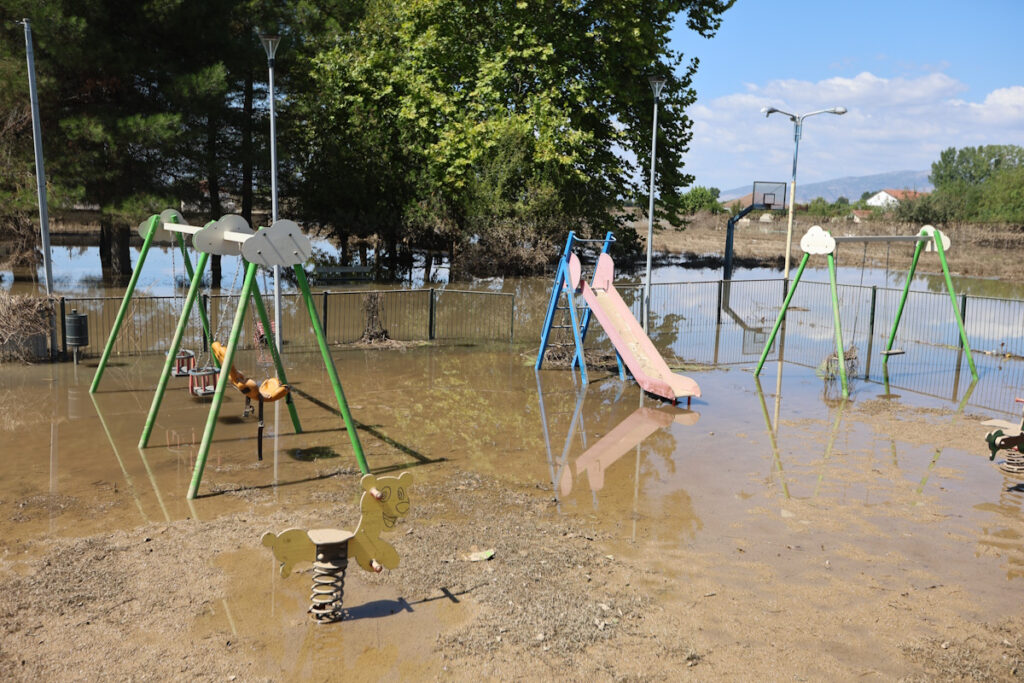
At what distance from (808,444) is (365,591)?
7416 mm

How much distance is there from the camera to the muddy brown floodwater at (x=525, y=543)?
19.7 feet

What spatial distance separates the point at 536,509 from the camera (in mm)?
8984

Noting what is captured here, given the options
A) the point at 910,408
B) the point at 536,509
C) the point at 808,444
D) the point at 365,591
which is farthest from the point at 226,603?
the point at 910,408

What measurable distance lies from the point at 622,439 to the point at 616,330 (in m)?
3.69

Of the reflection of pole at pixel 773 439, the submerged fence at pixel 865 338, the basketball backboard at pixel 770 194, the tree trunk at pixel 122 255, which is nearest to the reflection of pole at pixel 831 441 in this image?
the reflection of pole at pixel 773 439

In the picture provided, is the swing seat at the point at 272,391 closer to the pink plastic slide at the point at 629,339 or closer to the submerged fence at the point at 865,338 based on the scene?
the pink plastic slide at the point at 629,339

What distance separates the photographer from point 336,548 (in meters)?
6.27

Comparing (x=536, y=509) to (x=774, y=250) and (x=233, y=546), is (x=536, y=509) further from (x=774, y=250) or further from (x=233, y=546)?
(x=774, y=250)

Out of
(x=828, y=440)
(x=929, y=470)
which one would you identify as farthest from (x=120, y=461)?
(x=929, y=470)

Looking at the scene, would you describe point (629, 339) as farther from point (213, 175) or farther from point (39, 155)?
point (213, 175)

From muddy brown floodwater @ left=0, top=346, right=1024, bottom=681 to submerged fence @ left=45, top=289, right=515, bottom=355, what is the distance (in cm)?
460

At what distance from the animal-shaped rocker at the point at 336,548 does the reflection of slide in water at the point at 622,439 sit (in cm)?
328

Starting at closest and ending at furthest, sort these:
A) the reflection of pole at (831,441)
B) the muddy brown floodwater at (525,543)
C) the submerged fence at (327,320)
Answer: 1. the muddy brown floodwater at (525,543)
2. the reflection of pole at (831,441)
3. the submerged fence at (327,320)

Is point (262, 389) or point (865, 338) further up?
point (262, 389)
